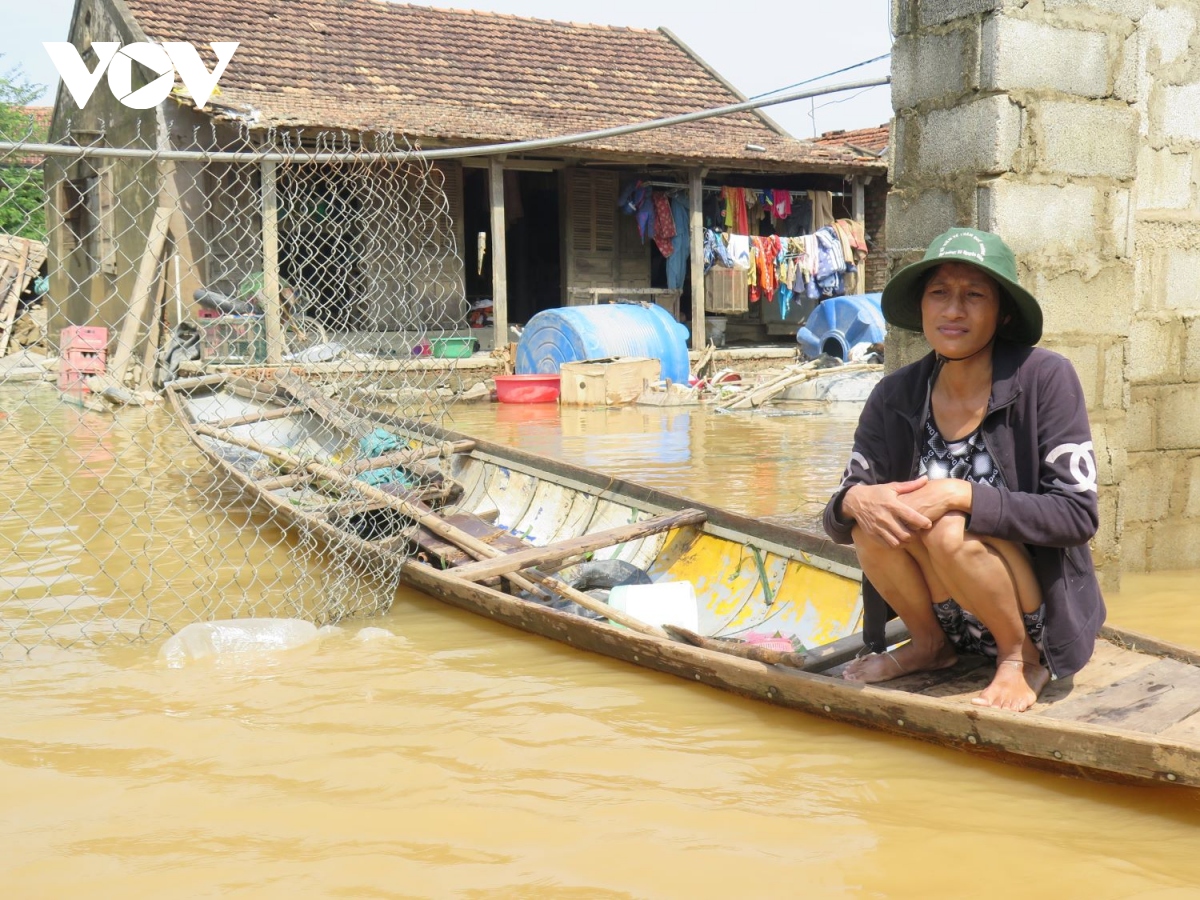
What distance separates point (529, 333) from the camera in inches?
565

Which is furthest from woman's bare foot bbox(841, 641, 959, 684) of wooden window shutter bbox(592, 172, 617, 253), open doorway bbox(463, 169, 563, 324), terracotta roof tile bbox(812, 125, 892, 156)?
terracotta roof tile bbox(812, 125, 892, 156)

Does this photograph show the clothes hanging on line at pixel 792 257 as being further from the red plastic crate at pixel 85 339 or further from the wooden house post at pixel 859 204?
the red plastic crate at pixel 85 339

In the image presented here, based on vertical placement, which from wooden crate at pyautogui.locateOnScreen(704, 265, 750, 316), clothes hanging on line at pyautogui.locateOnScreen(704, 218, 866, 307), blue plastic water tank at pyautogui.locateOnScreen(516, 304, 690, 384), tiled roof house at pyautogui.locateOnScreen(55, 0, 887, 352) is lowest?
blue plastic water tank at pyautogui.locateOnScreen(516, 304, 690, 384)

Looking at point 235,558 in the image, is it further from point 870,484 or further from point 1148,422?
point 1148,422

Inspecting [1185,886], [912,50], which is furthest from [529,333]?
[1185,886]

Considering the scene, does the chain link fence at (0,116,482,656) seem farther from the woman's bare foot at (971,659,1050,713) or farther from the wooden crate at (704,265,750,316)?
the wooden crate at (704,265,750,316)

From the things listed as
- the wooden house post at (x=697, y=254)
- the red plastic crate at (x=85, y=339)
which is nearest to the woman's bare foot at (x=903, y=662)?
the red plastic crate at (x=85, y=339)

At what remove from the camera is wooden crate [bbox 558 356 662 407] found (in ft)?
43.2

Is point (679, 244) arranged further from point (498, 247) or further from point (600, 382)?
point (600, 382)

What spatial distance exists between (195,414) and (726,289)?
9.09m

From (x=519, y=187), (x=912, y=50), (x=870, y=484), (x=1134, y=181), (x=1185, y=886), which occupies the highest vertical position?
(x=519, y=187)

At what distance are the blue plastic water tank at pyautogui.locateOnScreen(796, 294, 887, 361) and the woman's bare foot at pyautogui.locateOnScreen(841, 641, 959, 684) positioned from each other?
40.5ft

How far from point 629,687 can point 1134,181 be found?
3.00 metres

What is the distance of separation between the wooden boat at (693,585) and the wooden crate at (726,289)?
889 centimetres
